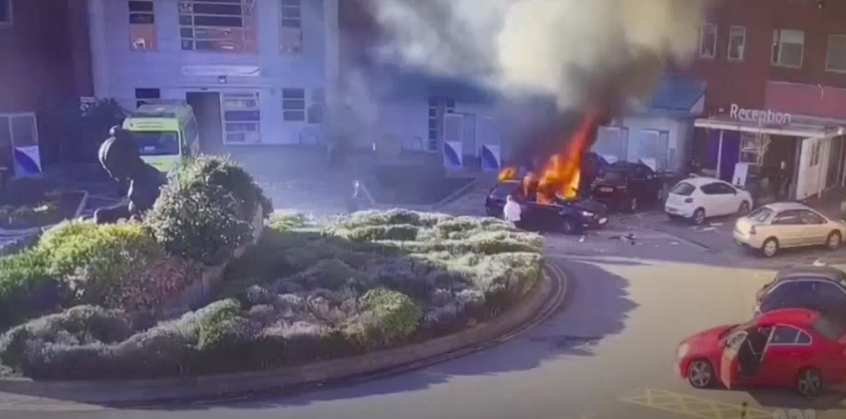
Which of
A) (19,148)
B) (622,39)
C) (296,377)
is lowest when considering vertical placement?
(296,377)

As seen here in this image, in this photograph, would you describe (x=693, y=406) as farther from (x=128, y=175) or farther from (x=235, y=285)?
(x=128, y=175)

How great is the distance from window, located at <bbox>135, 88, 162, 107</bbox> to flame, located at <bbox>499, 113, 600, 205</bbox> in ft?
4.82

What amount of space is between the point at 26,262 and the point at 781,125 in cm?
301

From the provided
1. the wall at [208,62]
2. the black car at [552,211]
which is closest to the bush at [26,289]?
the wall at [208,62]

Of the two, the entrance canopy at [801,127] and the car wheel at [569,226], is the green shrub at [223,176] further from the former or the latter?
the entrance canopy at [801,127]

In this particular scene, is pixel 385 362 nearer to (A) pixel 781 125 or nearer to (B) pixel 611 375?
(B) pixel 611 375

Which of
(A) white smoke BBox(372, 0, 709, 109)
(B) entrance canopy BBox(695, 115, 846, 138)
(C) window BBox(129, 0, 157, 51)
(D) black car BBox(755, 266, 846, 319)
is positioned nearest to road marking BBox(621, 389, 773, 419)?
(D) black car BBox(755, 266, 846, 319)

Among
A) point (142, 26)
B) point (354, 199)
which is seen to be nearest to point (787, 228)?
point (354, 199)

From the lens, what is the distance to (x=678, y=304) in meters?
3.92

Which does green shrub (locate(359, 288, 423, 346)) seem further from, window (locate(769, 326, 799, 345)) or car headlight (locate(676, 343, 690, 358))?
window (locate(769, 326, 799, 345))

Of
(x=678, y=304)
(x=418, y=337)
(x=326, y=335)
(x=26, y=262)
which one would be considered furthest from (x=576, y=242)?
(x=26, y=262)

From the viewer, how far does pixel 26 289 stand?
152 inches

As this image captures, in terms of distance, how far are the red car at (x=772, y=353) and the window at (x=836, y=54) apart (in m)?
0.93

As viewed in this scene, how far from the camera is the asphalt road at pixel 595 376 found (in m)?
3.60
